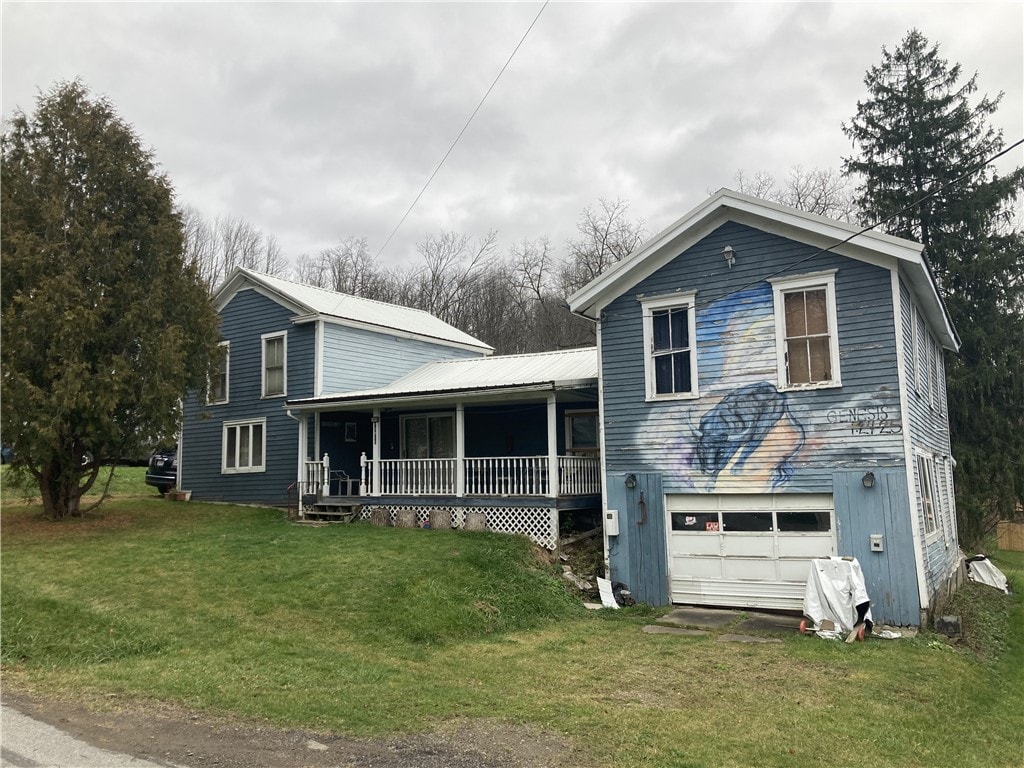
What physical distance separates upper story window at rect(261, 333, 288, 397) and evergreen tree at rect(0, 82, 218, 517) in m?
4.16

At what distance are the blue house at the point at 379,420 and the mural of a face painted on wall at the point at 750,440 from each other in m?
3.09

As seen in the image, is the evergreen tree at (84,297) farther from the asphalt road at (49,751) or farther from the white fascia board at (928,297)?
the white fascia board at (928,297)

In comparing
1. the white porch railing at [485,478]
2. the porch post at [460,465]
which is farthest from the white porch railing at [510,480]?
the porch post at [460,465]

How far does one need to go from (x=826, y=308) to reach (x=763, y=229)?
70.4 inches

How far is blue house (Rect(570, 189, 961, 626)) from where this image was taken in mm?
11789

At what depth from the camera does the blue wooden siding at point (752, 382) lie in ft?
39.2

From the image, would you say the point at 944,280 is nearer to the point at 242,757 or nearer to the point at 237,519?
the point at 237,519

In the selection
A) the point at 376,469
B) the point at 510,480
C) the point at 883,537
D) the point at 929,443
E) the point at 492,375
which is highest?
the point at 492,375

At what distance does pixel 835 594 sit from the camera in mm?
11148

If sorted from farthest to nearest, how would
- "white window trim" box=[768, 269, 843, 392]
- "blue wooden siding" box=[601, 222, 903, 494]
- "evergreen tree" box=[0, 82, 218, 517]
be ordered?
"evergreen tree" box=[0, 82, 218, 517] < "white window trim" box=[768, 269, 843, 392] < "blue wooden siding" box=[601, 222, 903, 494]

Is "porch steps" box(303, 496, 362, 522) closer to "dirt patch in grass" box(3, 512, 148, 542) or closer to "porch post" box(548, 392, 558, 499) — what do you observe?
"dirt patch in grass" box(3, 512, 148, 542)

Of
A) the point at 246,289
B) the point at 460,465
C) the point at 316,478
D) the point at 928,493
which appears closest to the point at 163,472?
the point at 246,289

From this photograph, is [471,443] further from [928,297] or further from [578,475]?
[928,297]

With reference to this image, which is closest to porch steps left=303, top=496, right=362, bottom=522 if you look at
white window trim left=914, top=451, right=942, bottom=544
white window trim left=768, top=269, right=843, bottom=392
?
white window trim left=768, top=269, right=843, bottom=392
